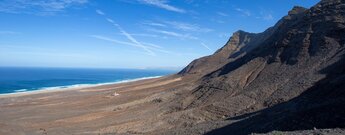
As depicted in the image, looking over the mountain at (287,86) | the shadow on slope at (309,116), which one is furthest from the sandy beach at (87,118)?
the shadow on slope at (309,116)

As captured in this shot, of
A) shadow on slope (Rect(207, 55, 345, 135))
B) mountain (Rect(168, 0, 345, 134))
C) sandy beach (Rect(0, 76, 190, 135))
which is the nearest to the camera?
shadow on slope (Rect(207, 55, 345, 135))

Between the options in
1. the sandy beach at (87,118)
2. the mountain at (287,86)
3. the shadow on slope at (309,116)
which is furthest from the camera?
the sandy beach at (87,118)

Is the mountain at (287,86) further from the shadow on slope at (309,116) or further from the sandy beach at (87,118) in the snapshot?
the sandy beach at (87,118)

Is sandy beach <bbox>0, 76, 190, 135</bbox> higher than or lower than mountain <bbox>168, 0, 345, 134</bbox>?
lower

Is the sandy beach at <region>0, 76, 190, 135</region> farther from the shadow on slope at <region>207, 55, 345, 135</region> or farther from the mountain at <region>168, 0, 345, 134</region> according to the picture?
the shadow on slope at <region>207, 55, 345, 135</region>

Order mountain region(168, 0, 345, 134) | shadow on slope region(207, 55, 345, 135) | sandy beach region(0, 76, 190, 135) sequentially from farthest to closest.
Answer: sandy beach region(0, 76, 190, 135) < mountain region(168, 0, 345, 134) < shadow on slope region(207, 55, 345, 135)

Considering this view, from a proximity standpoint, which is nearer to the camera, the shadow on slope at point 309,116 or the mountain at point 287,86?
the shadow on slope at point 309,116

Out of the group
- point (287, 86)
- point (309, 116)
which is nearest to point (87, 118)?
point (287, 86)

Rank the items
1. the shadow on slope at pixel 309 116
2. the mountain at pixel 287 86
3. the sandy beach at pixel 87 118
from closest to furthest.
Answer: the shadow on slope at pixel 309 116
the mountain at pixel 287 86
the sandy beach at pixel 87 118

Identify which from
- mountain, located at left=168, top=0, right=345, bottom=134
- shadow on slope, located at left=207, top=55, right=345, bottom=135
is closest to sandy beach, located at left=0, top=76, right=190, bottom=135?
mountain, located at left=168, top=0, right=345, bottom=134
